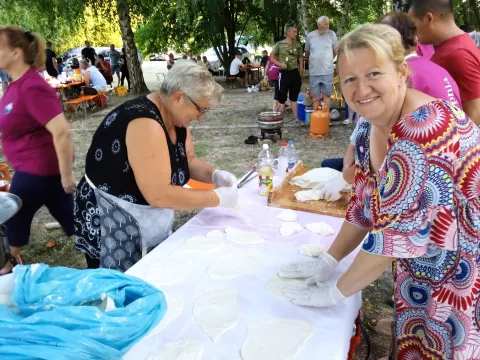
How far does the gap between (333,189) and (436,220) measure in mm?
1125

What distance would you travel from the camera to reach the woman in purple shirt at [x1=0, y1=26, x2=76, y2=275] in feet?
7.13

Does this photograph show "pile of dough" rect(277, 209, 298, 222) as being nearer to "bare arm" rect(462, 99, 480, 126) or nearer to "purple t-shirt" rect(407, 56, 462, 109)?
"purple t-shirt" rect(407, 56, 462, 109)

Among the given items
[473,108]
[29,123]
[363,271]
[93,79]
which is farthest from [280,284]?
[93,79]

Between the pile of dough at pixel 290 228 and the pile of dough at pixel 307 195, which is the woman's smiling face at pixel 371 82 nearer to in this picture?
the pile of dough at pixel 290 228

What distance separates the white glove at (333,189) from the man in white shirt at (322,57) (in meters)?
4.98

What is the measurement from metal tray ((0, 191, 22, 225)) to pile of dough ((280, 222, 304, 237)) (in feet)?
4.33

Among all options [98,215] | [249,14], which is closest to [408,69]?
[98,215]

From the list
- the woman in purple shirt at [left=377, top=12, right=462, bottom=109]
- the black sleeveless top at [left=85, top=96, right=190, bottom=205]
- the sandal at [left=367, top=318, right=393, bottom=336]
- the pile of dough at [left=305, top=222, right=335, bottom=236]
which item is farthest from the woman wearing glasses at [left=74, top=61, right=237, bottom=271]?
the sandal at [left=367, top=318, right=393, bottom=336]

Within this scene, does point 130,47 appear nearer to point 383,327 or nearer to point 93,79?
point 93,79

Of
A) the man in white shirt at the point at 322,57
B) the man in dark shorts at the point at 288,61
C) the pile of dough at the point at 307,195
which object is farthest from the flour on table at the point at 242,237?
the man in dark shorts at the point at 288,61

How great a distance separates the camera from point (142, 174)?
1637 millimetres

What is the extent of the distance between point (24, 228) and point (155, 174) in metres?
1.38

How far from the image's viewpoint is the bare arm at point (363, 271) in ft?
3.71

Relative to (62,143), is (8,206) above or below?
below
